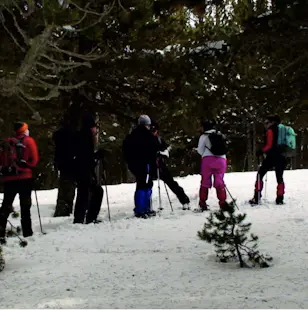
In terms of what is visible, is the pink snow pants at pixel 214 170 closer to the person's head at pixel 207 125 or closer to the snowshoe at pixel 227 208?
the person's head at pixel 207 125

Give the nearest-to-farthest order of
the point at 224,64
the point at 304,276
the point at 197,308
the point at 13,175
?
the point at 197,308 < the point at 304,276 < the point at 224,64 < the point at 13,175

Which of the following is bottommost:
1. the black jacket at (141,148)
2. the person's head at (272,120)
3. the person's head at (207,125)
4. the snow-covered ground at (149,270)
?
the snow-covered ground at (149,270)

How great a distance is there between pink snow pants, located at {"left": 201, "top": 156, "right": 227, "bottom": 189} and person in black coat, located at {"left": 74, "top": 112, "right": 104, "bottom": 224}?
2.33 meters

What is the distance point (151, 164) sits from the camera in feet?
30.5

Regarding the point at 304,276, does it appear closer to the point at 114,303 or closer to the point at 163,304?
the point at 163,304

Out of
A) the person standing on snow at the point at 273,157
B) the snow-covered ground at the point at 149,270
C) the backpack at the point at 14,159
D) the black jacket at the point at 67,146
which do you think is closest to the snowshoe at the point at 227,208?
the snow-covered ground at the point at 149,270

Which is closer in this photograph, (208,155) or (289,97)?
(289,97)

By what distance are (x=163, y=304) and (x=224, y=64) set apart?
3.67 metres

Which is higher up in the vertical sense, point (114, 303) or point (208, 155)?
point (208, 155)

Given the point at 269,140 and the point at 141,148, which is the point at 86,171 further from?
the point at 269,140

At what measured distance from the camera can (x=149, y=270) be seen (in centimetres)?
493

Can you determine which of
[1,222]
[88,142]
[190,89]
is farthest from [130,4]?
[1,222]

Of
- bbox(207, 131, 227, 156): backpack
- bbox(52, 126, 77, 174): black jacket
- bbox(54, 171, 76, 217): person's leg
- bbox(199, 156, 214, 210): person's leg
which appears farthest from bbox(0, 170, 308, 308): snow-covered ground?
bbox(54, 171, 76, 217): person's leg

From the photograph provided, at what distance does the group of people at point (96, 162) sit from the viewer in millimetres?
7434
